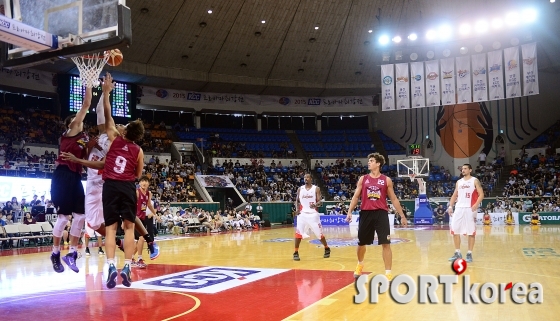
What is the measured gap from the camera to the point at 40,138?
92.3ft

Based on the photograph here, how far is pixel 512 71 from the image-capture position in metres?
23.5

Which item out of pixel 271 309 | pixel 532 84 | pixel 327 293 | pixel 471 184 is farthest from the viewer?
pixel 532 84

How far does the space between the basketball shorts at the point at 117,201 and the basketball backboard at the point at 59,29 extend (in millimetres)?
1774

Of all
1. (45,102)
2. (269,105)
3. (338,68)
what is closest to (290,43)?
(338,68)

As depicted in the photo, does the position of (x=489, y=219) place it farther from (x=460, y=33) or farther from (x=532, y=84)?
(x=460, y=33)

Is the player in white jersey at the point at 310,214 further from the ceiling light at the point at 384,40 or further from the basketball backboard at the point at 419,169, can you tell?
the ceiling light at the point at 384,40

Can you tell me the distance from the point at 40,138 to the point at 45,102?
5298 mm

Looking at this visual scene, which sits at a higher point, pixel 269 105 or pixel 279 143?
pixel 269 105

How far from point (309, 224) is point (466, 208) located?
3.22 m

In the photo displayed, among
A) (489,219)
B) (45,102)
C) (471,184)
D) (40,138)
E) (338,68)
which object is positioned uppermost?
(338,68)

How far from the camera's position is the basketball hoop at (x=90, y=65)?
672cm

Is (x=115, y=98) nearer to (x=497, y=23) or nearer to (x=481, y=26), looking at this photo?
(x=481, y=26)

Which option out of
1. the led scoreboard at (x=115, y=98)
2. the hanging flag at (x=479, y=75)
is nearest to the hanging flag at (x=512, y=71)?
the hanging flag at (x=479, y=75)

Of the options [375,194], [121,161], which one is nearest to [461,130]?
[375,194]
